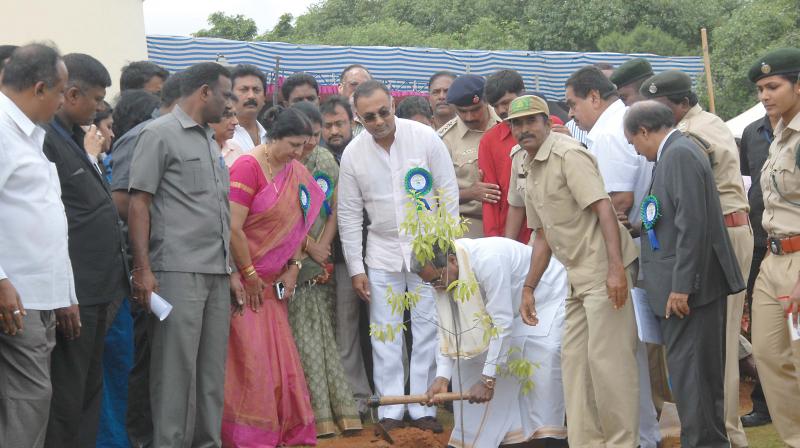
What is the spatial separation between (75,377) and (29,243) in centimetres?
85

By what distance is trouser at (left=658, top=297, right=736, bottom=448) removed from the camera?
5.54 meters

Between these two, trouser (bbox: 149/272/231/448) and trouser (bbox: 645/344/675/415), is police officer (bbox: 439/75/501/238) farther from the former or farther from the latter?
trouser (bbox: 149/272/231/448)

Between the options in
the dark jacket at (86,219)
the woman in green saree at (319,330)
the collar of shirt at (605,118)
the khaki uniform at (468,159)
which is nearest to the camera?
the dark jacket at (86,219)

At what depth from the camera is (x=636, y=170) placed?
21.8ft

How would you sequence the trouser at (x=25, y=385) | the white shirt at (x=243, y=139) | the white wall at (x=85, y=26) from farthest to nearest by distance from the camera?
the white wall at (x=85, y=26) → the white shirt at (x=243, y=139) → the trouser at (x=25, y=385)

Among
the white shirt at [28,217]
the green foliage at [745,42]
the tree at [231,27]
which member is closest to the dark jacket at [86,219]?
the white shirt at [28,217]

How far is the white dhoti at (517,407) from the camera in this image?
6312 millimetres

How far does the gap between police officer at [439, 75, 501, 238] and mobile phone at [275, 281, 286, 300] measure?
157 centimetres

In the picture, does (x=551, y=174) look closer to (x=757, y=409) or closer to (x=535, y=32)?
(x=757, y=409)

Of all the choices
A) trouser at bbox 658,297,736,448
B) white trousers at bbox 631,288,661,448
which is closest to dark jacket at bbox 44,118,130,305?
trouser at bbox 658,297,736,448

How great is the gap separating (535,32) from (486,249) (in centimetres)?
→ 3080

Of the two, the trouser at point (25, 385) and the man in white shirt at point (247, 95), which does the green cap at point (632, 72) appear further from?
the trouser at point (25, 385)

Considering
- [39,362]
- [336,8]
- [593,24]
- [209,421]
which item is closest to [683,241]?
[209,421]

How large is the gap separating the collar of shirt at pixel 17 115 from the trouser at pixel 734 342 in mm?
3921
